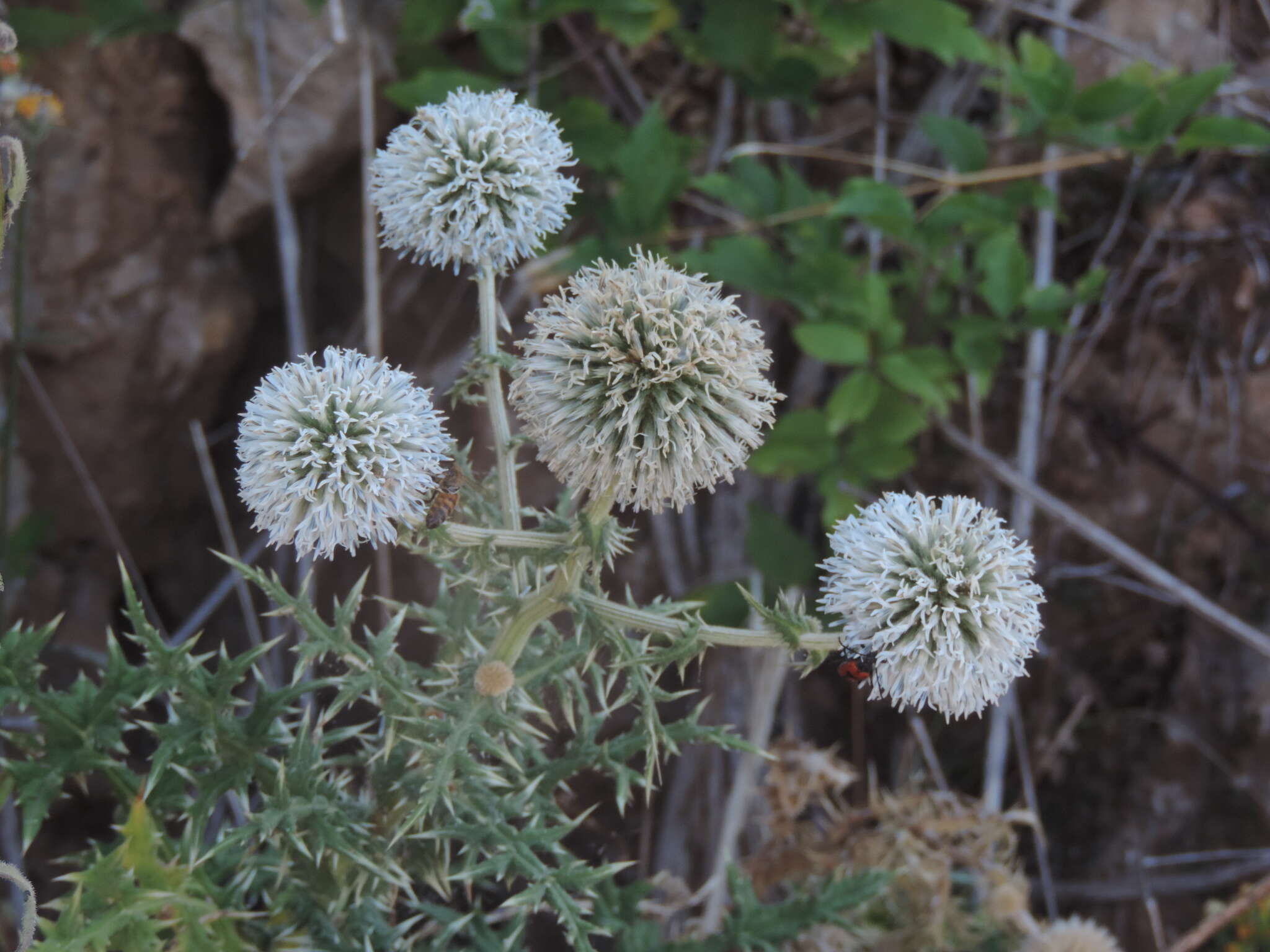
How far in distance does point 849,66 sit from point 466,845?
3.50 metres

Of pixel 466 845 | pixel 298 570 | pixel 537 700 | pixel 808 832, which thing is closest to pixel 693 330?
pixel 537 700

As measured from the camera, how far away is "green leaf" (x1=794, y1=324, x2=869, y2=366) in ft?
11.9

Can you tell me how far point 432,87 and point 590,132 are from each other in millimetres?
647

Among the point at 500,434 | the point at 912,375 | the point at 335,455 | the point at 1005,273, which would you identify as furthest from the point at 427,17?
the point at 335,455

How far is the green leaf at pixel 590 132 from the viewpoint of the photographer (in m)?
3.89

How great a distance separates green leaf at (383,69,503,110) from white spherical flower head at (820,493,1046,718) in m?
2.34

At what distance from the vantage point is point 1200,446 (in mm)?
4449

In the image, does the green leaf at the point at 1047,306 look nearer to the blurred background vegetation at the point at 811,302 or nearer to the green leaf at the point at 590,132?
the blurred background vegetation at the point at 811,302

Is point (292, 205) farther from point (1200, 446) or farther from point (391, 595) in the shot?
point (1200, 446)

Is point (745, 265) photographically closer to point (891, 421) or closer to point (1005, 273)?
point (891, 421)

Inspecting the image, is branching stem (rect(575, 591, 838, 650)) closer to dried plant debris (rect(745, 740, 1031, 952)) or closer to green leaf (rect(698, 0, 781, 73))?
dried plant debris (rect(745, 740, 1031, 952))

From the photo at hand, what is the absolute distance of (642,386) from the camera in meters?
1.88

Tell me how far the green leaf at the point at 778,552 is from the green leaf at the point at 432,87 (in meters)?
1.85

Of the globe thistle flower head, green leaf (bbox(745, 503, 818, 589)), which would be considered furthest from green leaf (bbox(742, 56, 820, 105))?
the globe thistle flower head
